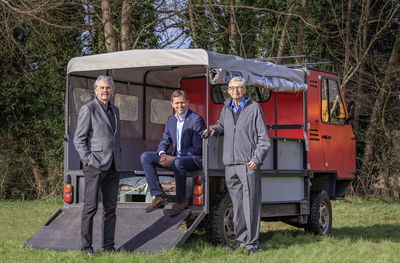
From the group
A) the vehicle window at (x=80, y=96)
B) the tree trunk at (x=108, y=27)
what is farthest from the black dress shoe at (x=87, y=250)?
the tree trunk at (x=108, y=27)

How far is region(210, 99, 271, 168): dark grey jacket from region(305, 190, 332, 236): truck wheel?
2.99 m

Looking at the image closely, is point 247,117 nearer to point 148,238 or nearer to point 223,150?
point 223,150

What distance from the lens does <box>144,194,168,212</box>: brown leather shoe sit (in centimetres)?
971

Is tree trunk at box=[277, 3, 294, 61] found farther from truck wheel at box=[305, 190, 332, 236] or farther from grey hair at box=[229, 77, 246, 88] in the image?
grey hair at box=[229, 77, 246, 88]

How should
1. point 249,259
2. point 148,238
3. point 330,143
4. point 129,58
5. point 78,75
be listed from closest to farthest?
point 249,259, point 148,238, point 129,58, point 78,75, point 330,143

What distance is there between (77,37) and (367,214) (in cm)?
1059

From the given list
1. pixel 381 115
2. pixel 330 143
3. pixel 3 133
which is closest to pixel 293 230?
pixel 330 143

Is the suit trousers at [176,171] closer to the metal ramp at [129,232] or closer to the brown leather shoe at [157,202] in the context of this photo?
the brown leather shoe at [157,202]

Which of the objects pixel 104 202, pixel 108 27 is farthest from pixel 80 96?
pixel 108 27

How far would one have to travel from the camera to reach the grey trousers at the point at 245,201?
934 cm

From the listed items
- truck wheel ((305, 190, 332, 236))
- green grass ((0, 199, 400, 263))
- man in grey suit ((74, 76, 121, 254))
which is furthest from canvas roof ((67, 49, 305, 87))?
green grass ((0, 199, 400, 263))

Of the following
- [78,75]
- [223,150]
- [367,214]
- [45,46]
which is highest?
[45,46]

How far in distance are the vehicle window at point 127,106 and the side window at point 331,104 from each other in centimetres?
298

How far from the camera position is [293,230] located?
42.4 feet
